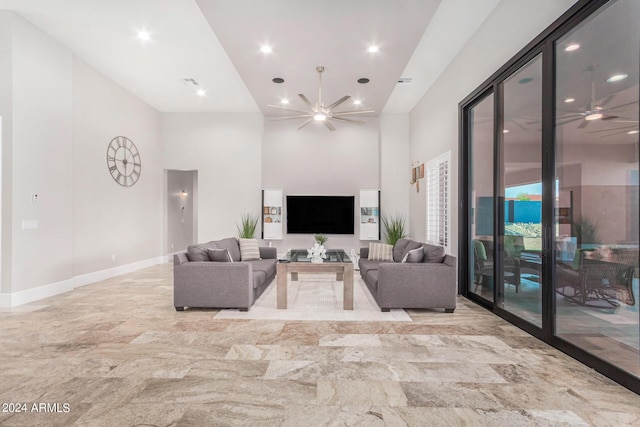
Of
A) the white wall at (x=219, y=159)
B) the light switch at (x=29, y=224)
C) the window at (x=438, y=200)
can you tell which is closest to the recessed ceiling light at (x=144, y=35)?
the light switch at (x=29, y=224)

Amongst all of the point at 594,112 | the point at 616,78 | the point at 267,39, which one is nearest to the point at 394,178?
the point at 267,39

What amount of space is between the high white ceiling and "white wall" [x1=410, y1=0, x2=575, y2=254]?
22 cm

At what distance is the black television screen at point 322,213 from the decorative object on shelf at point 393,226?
0.79 meters

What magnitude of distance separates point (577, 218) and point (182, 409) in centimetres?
329

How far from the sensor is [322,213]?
7758 mm

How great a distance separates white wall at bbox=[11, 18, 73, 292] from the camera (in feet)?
14.3

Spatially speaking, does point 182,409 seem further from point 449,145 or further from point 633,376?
point 449,145

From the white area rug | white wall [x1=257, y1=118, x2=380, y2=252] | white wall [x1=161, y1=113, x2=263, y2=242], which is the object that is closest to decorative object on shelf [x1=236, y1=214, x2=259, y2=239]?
white wall [x1=161, y1=113, x2=263, y2=242]

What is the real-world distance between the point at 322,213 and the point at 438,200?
2.78m

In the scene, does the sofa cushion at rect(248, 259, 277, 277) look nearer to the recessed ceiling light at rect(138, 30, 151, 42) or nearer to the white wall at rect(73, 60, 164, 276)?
the white wall at rect(73, 60, 164, 276)

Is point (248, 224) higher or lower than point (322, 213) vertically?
lower

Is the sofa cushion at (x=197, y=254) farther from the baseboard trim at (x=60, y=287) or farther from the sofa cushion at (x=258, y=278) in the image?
the baseboard trim at (x=60, y=287)

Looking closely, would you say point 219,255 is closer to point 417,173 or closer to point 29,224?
point 29,224

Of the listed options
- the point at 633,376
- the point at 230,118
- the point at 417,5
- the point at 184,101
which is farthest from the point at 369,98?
the point at 633,376
